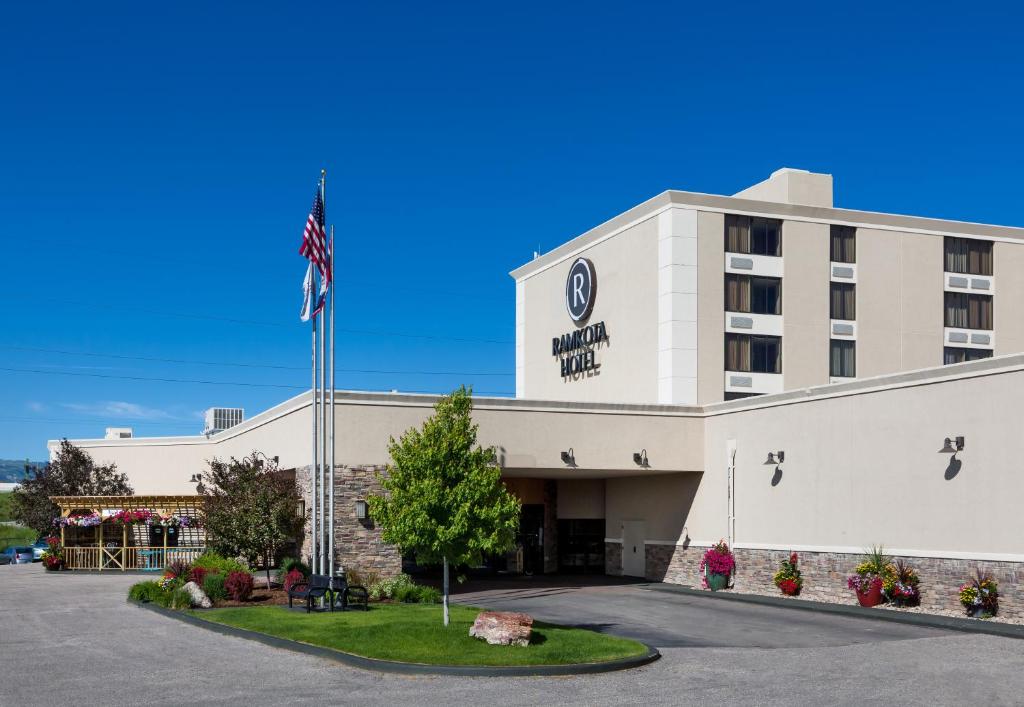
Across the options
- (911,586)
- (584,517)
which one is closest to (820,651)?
(911,586)

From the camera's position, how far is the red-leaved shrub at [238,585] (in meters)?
28.9

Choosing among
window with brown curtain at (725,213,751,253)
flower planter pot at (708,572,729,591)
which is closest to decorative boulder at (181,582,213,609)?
flower planter pot at (708,572,729,591)

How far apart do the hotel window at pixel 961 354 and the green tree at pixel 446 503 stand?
95.2 ft

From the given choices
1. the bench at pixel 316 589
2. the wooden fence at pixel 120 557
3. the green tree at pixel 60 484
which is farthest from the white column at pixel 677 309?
the green tree at pixel 60 484

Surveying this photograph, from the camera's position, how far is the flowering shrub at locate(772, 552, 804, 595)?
3266 centimetres

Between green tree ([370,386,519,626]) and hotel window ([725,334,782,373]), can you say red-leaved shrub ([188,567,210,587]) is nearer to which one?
green tree ([370,386,519,626])

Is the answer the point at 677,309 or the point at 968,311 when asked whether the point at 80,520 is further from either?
the point at 968,311

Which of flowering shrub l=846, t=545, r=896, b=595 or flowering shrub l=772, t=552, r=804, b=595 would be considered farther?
flowering shrub l=772, t=552, r=804, b=595

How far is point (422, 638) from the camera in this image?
20.6m

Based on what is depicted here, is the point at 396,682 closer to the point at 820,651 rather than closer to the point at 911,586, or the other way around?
the point at 820,651

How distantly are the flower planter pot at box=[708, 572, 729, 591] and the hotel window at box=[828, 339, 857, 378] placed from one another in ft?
40.4

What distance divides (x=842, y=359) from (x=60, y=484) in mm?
38410

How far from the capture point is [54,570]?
46.7m

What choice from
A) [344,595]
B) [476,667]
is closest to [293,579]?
[344,595]
